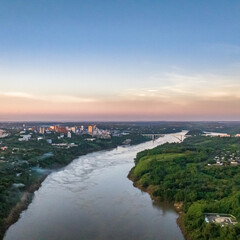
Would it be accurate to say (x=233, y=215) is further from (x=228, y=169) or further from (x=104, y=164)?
(x=104, y=164)

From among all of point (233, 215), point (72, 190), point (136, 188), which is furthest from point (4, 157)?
point (233, 215)

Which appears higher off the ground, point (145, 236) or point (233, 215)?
point (233, 215)

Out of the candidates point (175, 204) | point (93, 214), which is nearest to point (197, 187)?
point (175, 204)

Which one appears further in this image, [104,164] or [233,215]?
[104,164]

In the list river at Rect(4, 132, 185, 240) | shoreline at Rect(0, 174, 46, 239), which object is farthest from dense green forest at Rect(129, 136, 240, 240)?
shoreline at Rect(0, 174, 46, 239)

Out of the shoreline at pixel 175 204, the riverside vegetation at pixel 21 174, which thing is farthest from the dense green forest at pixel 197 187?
the riverside vegetation at pixel 21 174

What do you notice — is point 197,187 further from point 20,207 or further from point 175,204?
point 20,207

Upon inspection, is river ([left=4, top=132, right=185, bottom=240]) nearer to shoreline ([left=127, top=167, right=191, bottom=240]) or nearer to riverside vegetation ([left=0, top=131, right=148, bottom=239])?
shoreline ([left=127, top=167, right=191, bottom=240])

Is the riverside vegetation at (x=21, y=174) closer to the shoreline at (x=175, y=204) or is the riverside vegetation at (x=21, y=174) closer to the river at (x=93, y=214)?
the river at (x=93, y=214)
